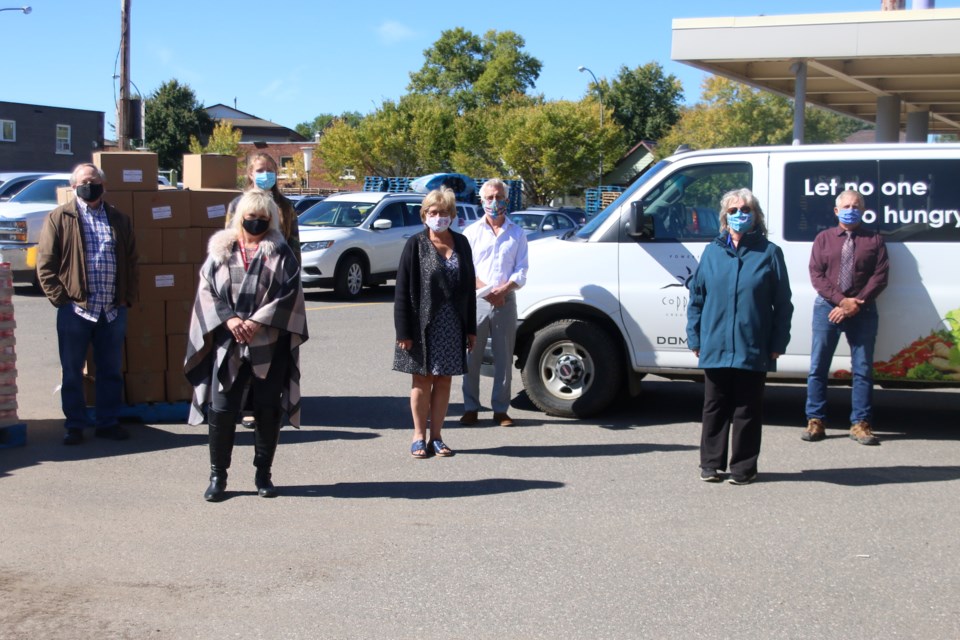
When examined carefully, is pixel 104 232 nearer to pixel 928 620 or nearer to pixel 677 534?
pixel 677 534

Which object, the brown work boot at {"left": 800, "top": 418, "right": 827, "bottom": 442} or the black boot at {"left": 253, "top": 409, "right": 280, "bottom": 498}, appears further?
the brown work boot at {"left": 800, "top": 418, "right": 827, "bottom": 442}

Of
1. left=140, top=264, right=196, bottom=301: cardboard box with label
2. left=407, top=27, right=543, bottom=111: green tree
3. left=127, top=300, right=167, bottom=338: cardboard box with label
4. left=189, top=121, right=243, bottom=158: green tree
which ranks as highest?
left=407, top=27, right=543, bottom=111: green tree

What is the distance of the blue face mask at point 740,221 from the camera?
6.61 metres

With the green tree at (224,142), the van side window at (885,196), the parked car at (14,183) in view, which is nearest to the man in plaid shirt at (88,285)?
the van side window at (885,196)

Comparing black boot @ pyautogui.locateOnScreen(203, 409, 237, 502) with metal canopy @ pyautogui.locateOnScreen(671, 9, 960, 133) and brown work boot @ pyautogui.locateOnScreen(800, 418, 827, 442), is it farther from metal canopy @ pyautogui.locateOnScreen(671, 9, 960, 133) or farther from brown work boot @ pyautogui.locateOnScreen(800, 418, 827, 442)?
metal canopy @ pyautogui.locateOnScreen(671, 9, 960, 133)

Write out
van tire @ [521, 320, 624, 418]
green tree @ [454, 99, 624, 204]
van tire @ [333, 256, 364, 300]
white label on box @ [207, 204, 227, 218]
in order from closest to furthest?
white label on box @ [207, 204, 227, 218]
van tire @ [521, 320, 624, 418]
van tire @ [333, 256, 364, 300]
green tree @ [454, 99, 624, 204]

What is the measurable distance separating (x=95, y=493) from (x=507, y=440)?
3.01 meters

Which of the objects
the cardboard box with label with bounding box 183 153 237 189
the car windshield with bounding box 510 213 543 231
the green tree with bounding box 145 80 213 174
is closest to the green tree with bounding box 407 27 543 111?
the green tree with bounding box 145 80 213 174

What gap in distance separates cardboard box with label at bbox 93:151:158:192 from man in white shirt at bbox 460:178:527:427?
2518 mm

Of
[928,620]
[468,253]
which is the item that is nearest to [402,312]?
[468,253]

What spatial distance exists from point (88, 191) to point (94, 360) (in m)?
1.26

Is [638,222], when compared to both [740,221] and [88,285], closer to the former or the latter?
[740,221]

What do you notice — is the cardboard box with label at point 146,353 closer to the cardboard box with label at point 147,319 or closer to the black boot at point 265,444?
the cardboard box with label at point 147,319

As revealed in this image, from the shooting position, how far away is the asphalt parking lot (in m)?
4.60
